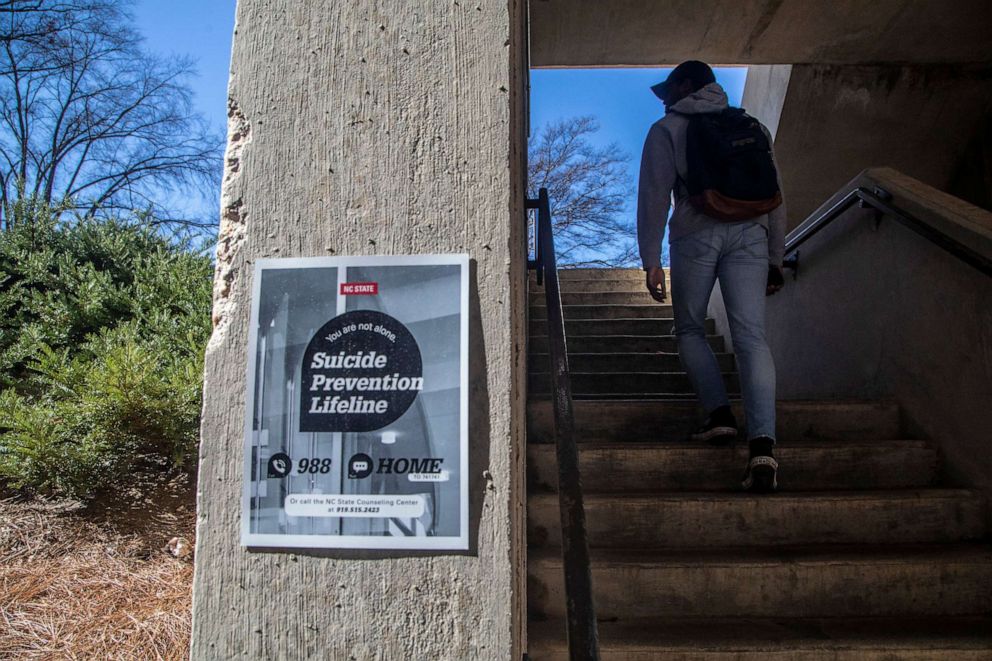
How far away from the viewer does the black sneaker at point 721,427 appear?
8.93 feet

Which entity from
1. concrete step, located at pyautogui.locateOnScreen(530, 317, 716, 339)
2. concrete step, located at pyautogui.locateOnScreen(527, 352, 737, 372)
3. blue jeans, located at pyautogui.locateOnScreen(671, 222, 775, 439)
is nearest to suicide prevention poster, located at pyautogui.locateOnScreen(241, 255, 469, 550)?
blue jeans, located at pyautogui.locateOnScreen(671, 222, 775, 439)

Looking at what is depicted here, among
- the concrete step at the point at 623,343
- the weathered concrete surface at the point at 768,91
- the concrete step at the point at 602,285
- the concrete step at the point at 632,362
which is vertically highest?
the weathered concrete surface at the point at 768,91

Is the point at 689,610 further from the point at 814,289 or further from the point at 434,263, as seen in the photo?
the point at 814,289

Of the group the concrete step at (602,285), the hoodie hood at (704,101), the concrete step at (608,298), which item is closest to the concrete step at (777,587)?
the hoodie hood at (704,101)

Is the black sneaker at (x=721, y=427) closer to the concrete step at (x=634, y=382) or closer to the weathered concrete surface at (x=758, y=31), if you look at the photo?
the concrete step at (x=634, y=382)

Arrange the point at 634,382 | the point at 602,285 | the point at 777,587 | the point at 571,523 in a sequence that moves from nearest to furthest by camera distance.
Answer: the point at 571,523 < the point at 777,587 < the point at 634,382 < the point at 602,285

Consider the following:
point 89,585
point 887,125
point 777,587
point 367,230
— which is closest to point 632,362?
point 777,587

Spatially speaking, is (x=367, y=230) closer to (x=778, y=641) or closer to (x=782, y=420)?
(x=778, y=641)

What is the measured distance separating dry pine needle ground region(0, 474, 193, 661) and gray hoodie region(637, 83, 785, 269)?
2.31 metres

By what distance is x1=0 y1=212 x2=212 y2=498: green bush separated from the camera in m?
2.86

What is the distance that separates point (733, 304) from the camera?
8.64 feet

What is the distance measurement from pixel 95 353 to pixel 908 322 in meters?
4.25

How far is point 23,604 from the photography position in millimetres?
2357

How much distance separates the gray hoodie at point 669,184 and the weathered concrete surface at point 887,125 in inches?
133
